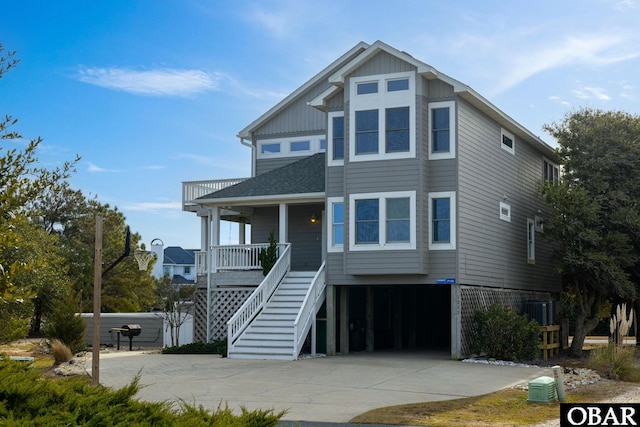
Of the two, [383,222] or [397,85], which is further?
[397,85]

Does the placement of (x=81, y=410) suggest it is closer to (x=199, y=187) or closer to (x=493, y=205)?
(x=493, y=205)

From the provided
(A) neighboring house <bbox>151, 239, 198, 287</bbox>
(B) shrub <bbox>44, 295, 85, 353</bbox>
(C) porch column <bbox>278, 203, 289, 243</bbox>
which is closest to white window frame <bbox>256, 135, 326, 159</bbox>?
(C) porch column <bbox>278, 203, 289, 243</bbox>

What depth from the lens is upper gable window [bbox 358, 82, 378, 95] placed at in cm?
2328

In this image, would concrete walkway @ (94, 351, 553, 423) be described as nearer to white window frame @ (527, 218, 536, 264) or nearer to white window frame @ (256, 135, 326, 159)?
white window frame @ (527, 218, 536, 264)

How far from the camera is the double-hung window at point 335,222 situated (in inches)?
945

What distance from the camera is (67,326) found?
22.0m

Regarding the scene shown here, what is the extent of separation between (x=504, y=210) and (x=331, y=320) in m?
7.28

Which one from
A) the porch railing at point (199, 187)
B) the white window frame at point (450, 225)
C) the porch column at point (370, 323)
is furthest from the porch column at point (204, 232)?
the white window frame at point (450, 225)

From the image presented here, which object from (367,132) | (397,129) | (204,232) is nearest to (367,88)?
(367,132)

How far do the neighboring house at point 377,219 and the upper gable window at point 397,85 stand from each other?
0.03 m

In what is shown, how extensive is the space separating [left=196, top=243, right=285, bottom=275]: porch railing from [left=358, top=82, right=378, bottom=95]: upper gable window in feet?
18.1

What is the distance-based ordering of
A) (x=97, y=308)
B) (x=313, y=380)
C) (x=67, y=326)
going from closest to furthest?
(x=97, y=308) < (x=313, y=380) < (x=67, y=326)

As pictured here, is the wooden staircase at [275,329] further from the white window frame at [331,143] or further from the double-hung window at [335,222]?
the white window frame at [331,143]

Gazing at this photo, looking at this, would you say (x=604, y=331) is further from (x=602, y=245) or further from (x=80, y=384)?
(x=80, y=384)
